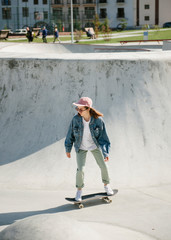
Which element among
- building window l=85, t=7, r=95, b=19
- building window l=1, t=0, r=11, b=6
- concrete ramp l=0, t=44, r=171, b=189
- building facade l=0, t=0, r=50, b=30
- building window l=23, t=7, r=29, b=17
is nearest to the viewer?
concrete ramp l=0, t=44, r=171, b=189

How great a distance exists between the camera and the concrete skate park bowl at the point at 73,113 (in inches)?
286

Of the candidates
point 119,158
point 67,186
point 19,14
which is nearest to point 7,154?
point 67,186

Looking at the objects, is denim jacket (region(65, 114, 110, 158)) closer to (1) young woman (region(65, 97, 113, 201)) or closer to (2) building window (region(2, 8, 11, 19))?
(1) young woman (region(65, 97, 113, 201))

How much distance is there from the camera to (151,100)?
8.06 metres

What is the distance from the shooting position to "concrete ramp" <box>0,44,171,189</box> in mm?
7398

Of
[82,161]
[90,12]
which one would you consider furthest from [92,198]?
[90,12]

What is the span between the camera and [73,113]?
7926 millimetres

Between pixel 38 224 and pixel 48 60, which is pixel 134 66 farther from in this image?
pixel 38 224

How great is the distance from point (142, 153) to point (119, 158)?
0.43 m

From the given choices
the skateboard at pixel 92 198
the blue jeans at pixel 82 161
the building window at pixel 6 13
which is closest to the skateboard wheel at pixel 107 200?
the skateboard at pixel 92 198

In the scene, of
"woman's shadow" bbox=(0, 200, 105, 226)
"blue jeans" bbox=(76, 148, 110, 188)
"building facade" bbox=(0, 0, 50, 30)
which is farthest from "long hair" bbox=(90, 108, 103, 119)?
"building facade" bbox=(0, 0, 50, 30)

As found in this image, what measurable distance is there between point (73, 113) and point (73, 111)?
0.04 metres

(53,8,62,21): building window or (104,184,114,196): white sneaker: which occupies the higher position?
(53,8,62,21): building window

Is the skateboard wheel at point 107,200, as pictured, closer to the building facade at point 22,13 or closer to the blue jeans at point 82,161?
the blue jeans at point 82,161
